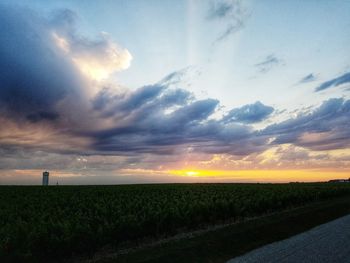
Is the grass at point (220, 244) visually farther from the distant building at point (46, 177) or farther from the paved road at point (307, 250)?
the distant building at point (46, 177)

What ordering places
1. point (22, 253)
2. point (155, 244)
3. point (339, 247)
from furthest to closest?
point (155, 244) < point (339, 247) < point (22, 253)

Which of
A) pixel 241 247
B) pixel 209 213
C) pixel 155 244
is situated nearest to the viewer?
pixel 241 247

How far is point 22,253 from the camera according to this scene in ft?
41.2

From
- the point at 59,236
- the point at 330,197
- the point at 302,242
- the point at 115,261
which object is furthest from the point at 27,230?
the point at 330,197

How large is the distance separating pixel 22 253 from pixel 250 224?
43.7ft

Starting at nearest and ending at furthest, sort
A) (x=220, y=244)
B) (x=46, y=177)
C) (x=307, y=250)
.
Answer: (x=307, y=250) → (x=220, y=244) → (x=46, y=177)

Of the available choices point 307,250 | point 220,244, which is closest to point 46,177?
point 220,244

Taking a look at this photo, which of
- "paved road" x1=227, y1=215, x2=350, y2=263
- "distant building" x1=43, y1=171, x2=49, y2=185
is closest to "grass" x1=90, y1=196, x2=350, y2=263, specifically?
"paved road" x1=227, y1=215, x2=350, y2=263

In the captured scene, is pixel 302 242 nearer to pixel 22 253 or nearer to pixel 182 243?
pixel 182 243

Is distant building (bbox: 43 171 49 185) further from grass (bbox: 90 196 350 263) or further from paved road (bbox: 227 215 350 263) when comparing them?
paved road (bbox: 227 215 350 263)

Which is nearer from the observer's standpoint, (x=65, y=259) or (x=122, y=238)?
(x=65, y=259)

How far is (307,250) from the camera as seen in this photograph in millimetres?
13883

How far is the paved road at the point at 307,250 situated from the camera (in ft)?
41.1

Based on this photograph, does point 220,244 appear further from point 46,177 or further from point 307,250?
point 46,177
